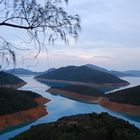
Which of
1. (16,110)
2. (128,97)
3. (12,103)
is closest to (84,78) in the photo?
(128,97)

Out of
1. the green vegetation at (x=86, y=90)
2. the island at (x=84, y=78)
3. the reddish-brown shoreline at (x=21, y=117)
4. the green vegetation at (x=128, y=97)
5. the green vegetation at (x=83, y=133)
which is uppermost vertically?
the green vegetation at (x=83, y=133)

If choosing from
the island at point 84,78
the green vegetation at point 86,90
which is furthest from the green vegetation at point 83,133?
the island at point 84,78

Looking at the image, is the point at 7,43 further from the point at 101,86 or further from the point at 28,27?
the point at 101,86

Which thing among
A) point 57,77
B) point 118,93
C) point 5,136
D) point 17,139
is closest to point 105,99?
point 118,93

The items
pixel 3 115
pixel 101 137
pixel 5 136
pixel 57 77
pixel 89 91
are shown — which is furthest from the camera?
pixel 57 77

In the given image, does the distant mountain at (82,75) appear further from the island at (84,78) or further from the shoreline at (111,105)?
the shoreline at (111,105)

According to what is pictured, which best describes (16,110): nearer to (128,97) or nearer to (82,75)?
(128,97)
